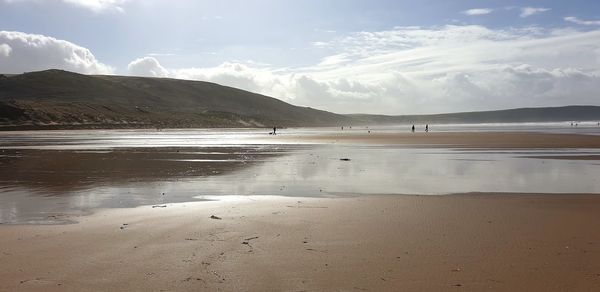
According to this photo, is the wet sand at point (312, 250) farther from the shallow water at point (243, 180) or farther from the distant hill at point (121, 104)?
the distant hill at point (121, 104)

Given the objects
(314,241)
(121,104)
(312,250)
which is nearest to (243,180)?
(314,241)

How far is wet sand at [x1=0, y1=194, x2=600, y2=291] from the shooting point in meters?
5.98

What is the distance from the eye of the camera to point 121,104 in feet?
425

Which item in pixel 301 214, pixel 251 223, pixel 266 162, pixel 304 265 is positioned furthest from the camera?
pixel 266 162

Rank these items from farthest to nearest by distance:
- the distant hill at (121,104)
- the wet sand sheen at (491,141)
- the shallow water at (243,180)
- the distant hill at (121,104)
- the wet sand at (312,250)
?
1. the distant hill at (121,104)
2. the distant hill at (121,104)
3. the wet sand sheen at (491,141)
4. the shallow water at (243,180)
5. the wet sand at (312,250)

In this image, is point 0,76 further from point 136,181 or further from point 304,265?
point 304,265

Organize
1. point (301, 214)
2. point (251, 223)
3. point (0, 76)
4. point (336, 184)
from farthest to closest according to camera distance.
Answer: point (0, 76) < point (336, 184) < point (301, 214) < point (251, 223)

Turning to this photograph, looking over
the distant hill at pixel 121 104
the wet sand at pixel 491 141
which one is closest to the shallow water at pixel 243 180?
the wet sand at pixel 491 141

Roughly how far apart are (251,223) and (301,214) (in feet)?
4.31

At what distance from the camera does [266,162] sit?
924 inches

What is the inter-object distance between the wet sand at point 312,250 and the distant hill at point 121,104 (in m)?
77.3

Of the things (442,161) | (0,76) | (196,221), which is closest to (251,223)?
(196,221)

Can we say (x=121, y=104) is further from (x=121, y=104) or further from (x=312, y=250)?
(x=312, y=250)

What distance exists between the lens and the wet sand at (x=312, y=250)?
235 inches
